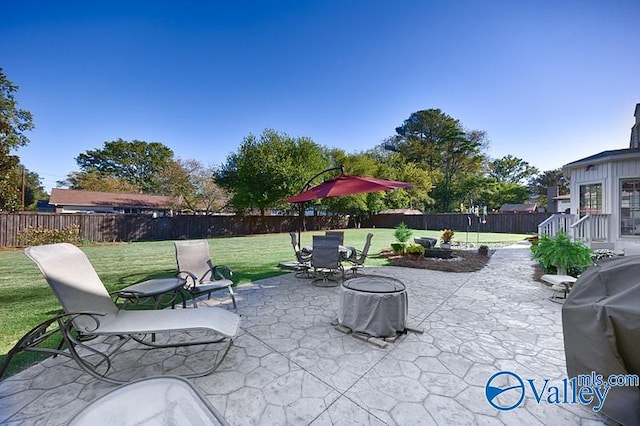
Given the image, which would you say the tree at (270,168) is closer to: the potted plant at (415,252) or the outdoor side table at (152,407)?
the potted plant at (415,252)

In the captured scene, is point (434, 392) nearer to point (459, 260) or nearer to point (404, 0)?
point (459, 260)

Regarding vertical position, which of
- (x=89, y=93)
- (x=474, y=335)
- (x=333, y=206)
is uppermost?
(x=89, y=93)

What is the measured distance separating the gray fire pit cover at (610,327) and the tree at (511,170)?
1902 inches

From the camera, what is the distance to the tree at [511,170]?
4306cm

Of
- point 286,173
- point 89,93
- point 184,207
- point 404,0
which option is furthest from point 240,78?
point 184,207

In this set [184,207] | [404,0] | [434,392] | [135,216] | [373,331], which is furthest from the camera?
[184,207]

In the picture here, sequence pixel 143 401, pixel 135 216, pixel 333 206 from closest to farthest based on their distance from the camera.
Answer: pixel 143 401 < pixel 135 216 < pixel 333 206

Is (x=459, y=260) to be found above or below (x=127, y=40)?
below

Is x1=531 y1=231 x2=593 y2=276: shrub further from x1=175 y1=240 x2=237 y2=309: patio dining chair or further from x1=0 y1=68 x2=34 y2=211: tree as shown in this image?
x1=0 y1=68 x2=34 y2=211: tree

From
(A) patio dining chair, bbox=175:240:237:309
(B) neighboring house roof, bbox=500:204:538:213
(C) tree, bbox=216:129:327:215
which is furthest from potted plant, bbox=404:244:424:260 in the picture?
(B) neighboring house roof, bbox=500:204:538:213

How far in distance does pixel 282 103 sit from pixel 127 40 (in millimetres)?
9088

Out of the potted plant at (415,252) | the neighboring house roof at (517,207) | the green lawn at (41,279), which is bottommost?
the green lawn at (41,279)

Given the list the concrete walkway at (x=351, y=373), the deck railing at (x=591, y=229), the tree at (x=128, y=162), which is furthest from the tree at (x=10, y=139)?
the deck railing at (x=591, y=229)

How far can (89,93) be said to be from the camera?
1998 centimetres
